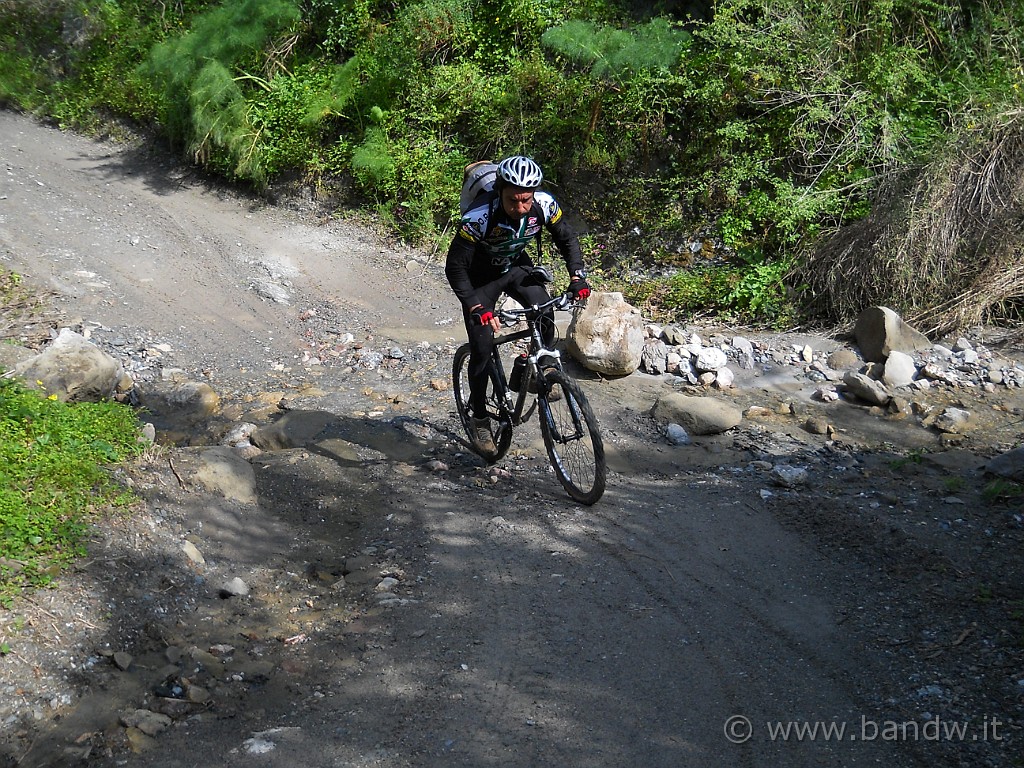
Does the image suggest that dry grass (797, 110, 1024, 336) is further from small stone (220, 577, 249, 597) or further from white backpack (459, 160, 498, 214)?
small stone (220, 577, 249, 597)

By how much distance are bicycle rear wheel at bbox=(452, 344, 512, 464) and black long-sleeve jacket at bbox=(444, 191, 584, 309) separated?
27.6 inches

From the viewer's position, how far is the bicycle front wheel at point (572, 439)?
5.08 m

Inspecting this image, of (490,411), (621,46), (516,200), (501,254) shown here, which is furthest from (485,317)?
(621,46)

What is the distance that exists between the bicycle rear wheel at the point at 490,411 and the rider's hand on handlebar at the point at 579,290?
91 cm

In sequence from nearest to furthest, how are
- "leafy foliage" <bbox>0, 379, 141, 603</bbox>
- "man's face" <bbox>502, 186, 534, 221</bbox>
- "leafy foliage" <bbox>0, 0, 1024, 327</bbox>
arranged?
"leafy foliage" <bbox>0, 379, 141, 603</bbox> < "man's face" <bbox>502, 186, 534, 221</bbox> < "leafy foliage" <bbox>0, 0, 1024, 327</bbox>

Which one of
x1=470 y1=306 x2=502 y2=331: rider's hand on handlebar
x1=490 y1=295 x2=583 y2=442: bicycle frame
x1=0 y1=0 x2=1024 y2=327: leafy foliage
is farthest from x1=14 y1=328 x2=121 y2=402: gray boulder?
x1=0 y1=0 x2=1024 y2=327: leafy foliage

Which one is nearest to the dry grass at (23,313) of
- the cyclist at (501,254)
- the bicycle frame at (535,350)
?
the cyclist at (501,254)

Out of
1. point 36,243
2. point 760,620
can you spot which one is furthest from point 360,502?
point 36,243

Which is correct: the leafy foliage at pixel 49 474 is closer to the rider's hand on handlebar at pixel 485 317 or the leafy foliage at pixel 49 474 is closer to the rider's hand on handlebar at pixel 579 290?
the rider's hand on handlebar at pixel 485 317

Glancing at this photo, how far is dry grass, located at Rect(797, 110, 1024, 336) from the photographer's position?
821cm

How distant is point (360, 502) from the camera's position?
5.59m

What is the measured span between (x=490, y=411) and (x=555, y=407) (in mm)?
826

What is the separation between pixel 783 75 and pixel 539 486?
701cm

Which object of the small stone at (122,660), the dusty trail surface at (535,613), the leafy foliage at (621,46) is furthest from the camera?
the leafy foliage at (621,46)
